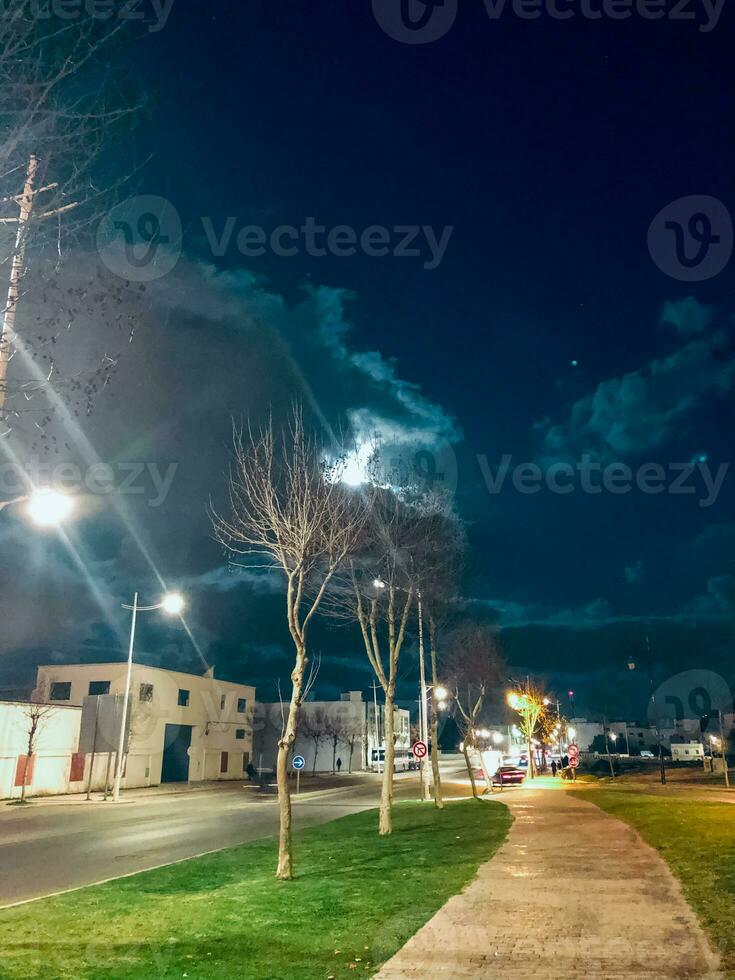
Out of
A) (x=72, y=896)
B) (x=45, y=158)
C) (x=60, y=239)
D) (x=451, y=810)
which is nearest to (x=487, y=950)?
(x=72, y=896)

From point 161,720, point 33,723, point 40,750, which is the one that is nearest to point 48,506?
point 33,723

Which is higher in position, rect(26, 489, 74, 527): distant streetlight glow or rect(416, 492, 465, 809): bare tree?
rect(416, 492, 465, 809): bare tree

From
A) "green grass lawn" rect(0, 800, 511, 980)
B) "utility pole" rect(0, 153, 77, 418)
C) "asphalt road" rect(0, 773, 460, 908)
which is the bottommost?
"asphalt road" rect(0, 773, 460, 908)

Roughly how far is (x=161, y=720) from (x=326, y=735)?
36778mm

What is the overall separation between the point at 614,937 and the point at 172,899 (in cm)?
561

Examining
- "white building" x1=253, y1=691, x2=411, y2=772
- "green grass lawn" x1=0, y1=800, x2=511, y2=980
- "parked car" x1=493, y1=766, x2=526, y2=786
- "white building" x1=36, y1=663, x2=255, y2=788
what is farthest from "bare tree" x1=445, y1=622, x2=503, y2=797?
"white building" x1=253, y1=691, x2=411, y2=772

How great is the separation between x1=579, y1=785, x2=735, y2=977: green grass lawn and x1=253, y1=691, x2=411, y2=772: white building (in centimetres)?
6252

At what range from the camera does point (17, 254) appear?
24.5 feet

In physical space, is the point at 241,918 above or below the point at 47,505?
below

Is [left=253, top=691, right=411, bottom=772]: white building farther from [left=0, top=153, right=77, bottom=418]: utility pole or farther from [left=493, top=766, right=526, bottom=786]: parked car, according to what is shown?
[left=0, top=153, right=77, bottom=418]: utility pole

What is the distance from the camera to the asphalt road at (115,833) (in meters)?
13.7

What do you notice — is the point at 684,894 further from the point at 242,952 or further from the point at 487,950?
the point at 242,952

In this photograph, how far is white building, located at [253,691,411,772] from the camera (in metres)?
86.4

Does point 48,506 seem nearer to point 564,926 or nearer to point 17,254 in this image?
point 17,254
